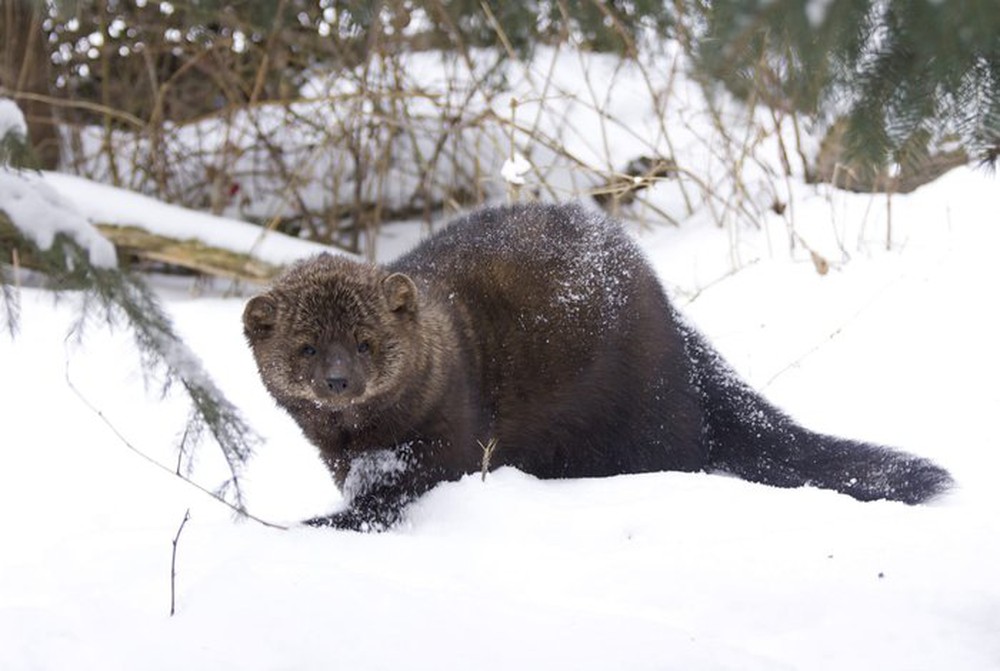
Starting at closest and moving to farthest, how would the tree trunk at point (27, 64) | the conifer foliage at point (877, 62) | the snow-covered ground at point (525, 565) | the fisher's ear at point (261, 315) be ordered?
the conifer foliage at point (877, 62) < the snow-covered ground at point (525, 565) < the fisher's ear at point (261, 315) < the tree trunk at point (27, 64)

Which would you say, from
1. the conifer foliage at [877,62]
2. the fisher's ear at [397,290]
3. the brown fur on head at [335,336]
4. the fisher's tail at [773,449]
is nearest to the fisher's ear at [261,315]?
the brown fur on head at [335,336]

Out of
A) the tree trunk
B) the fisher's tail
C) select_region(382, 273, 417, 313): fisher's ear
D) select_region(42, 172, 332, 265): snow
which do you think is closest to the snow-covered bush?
select_region(382, 273, 417, 313): fisher's ear

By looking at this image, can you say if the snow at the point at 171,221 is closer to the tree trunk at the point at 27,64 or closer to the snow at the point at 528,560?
the tree trunk at the point at 27,64

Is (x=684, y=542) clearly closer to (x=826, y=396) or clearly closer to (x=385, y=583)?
(x=385, y=583)

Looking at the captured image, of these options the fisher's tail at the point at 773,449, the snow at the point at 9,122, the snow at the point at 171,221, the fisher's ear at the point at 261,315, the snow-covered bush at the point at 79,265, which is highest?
the snow at the point at 9,122

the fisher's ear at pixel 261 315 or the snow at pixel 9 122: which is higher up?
the snow at pixel 9 122

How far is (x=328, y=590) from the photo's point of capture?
3307mm

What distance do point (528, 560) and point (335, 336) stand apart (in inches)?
44.6

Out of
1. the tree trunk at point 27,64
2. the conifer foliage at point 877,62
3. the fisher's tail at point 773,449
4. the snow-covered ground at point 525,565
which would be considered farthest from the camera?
the tree trunk at point 27,64

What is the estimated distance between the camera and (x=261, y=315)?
443 centimetres

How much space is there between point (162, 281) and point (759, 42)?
23.6 ft

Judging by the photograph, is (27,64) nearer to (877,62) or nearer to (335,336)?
(335,336)

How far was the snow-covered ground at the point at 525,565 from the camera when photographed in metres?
3.06

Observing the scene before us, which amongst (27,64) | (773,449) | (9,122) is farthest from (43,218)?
(27,64)
